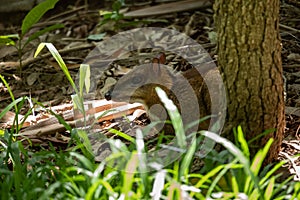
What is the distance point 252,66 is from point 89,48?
232 centimetres

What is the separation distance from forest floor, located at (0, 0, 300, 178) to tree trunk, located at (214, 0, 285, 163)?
1.26 feet

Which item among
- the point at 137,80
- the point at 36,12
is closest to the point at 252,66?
the point at 137,80

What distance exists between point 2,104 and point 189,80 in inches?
51.8

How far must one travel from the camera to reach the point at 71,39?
17.1 ft

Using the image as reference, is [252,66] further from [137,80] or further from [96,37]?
[96,37]

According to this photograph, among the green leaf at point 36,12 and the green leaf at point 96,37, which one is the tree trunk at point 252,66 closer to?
the green leaf at point 36,12

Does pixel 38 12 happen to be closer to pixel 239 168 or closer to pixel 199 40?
pixel 199 40

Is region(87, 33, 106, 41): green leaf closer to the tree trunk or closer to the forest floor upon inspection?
the forest floor

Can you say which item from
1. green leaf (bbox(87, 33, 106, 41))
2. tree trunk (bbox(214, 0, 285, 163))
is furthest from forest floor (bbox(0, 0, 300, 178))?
tree trunk (bbox(214, 0, 285, 163))

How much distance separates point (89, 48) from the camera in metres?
5.03

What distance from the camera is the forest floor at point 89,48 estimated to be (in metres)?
4.09

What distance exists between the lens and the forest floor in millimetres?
4090

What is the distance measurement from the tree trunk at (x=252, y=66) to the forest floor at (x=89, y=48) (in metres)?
0.38

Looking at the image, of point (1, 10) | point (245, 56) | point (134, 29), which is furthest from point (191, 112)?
point (1, 10)
